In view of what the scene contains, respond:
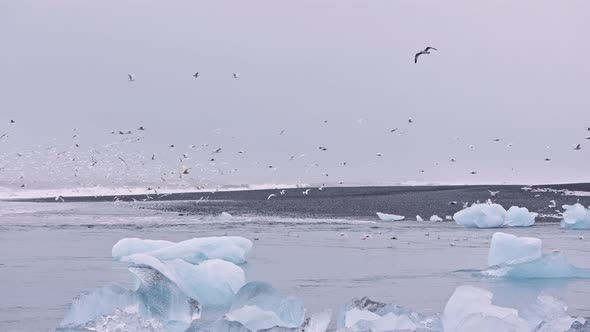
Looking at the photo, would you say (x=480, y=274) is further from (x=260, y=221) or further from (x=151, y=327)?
(x=260, y=221)

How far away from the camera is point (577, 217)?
95.9ft

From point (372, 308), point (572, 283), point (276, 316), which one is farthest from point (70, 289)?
point (572, 283)

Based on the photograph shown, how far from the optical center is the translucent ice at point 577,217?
95.4 ft

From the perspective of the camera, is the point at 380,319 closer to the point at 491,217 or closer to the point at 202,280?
the point at 202,280

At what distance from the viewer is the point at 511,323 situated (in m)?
8.80

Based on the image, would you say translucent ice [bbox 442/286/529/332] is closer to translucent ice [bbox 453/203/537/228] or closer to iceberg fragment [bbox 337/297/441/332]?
iceberg fragment [bbox 337/297/441/332]

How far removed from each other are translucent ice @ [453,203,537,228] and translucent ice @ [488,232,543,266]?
541 inches

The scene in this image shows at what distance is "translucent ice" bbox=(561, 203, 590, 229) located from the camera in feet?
95.4

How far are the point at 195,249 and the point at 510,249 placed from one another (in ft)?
18.4

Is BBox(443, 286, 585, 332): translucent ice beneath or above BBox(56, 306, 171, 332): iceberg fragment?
above

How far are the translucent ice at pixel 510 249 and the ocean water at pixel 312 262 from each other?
0.77 meters

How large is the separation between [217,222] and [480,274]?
17.2 metres

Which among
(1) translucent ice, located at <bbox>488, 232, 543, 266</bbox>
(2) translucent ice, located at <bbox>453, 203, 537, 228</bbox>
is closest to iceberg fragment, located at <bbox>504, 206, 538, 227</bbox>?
(2) translucent ice, located at <bbox>453, 203, 537, 228</bbox>

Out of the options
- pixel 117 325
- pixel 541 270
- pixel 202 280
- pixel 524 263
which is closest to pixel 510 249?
pixel 541 270
